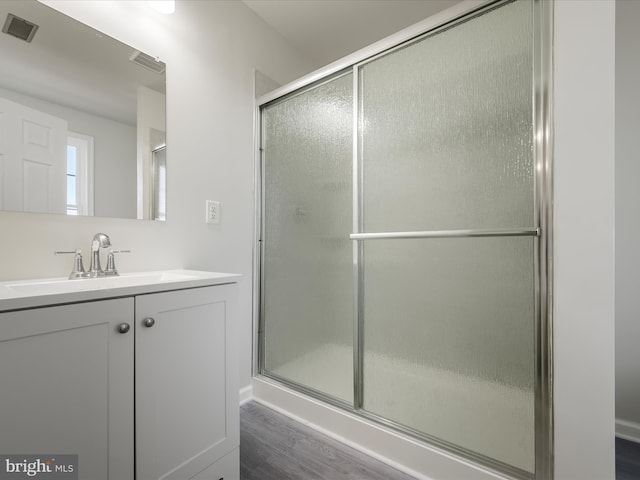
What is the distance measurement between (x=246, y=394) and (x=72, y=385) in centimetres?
124

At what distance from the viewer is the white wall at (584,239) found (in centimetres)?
85

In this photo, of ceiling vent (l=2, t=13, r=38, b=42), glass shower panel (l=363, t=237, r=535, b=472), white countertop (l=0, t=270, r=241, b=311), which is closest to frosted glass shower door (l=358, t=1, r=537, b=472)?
glass shower panel (l=363, t=237, r=535, b=472)

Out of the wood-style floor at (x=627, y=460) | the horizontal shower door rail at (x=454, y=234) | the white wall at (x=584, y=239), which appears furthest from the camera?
the wood-style floor at (x=627, y=460)

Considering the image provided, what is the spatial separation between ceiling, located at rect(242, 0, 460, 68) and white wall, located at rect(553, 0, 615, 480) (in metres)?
1.21

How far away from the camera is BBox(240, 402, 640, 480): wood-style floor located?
1.20 m

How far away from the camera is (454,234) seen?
1149mm

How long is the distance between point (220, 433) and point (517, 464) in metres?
1.06

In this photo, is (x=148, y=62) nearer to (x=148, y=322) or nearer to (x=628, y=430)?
(x=148, y=322)

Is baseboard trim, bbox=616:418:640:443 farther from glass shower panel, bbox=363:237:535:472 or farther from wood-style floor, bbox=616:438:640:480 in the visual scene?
glass shower panel, bbox=363:237:535:472

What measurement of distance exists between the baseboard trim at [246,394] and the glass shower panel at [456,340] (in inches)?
31.0

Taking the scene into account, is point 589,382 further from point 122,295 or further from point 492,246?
point 122,295

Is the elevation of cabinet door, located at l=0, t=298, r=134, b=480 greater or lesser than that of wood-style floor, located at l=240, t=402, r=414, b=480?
greater

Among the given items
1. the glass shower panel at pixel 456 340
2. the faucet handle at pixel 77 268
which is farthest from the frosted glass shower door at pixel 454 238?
the faucet handle at pixel 77 268

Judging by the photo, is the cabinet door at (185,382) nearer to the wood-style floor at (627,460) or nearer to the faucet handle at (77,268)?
the faucet handle at (77,268)
